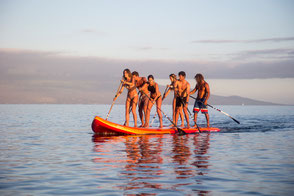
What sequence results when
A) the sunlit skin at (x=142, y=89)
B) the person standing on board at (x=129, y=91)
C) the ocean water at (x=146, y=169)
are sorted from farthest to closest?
the sunlit skin at (x=142, y=89), the person standing on board at (x=129, y=91), the ocean water at (x=146, y=169)

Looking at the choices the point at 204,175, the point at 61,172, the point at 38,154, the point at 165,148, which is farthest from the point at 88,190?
the point at 165,148

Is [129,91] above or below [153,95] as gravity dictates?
above

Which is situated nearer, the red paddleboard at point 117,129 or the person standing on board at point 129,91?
the red paddleboard at point 117,129

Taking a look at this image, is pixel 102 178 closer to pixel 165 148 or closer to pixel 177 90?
pixel 165 148

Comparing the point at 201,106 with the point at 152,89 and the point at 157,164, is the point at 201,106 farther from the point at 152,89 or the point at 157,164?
the point at 157,164

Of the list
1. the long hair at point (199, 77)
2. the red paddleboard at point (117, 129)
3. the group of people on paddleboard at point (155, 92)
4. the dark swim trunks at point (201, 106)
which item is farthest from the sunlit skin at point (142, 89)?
the dark swim trunks at point (201, 106)

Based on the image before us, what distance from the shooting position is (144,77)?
1731cm

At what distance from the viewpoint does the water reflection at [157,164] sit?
22.3 ft

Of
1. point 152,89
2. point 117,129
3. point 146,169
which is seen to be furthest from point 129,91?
point 146,169

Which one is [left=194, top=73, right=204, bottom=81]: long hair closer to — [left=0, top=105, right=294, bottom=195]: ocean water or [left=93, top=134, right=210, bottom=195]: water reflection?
[left=93, top=134, right=210, bottom=195]: water reflection

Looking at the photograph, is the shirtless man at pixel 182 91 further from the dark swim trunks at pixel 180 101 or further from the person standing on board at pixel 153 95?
the person standing on board at pixel 153 95

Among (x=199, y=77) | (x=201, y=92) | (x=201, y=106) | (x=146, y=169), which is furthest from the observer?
(x=201, y=106)

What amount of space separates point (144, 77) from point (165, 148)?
586cm

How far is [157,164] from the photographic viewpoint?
8.93 meters
